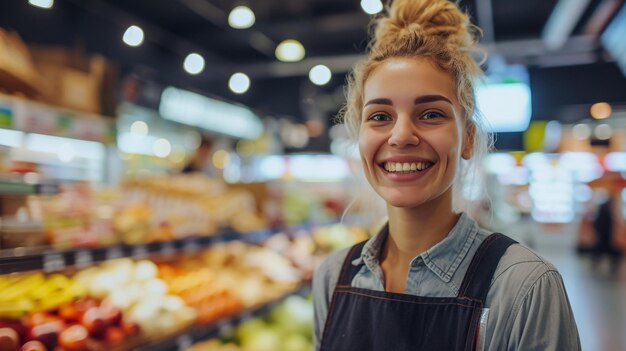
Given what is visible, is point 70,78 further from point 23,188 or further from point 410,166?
point 410,166

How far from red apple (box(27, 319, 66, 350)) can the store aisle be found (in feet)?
16.3

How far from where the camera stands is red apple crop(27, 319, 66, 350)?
2.13 meters

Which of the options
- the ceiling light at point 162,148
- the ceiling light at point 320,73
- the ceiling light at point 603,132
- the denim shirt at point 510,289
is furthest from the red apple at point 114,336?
the ceiling light at point 603,132

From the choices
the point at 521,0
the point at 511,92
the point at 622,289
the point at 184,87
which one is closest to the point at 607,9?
the point at 521,0

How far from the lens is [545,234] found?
16.6 metres

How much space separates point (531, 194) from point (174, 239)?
16236mm

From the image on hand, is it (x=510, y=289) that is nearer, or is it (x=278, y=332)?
(x=510, y=289)

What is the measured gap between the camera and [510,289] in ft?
4.15

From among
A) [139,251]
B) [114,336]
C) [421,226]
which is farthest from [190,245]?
[421,226]

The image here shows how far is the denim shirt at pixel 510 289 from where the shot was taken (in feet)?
4.03

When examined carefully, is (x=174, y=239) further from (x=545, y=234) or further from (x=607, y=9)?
(x=545, y=234)

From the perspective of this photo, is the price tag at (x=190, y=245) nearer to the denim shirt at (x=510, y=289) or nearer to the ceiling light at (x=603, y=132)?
the denim shirt at (x=510, y=289)

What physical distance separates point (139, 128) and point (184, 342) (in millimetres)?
7180

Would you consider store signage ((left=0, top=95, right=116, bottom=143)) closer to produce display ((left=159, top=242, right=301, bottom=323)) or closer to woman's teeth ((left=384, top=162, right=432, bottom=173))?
produce display ((left=159, top=242, right=301, bottom=323))
